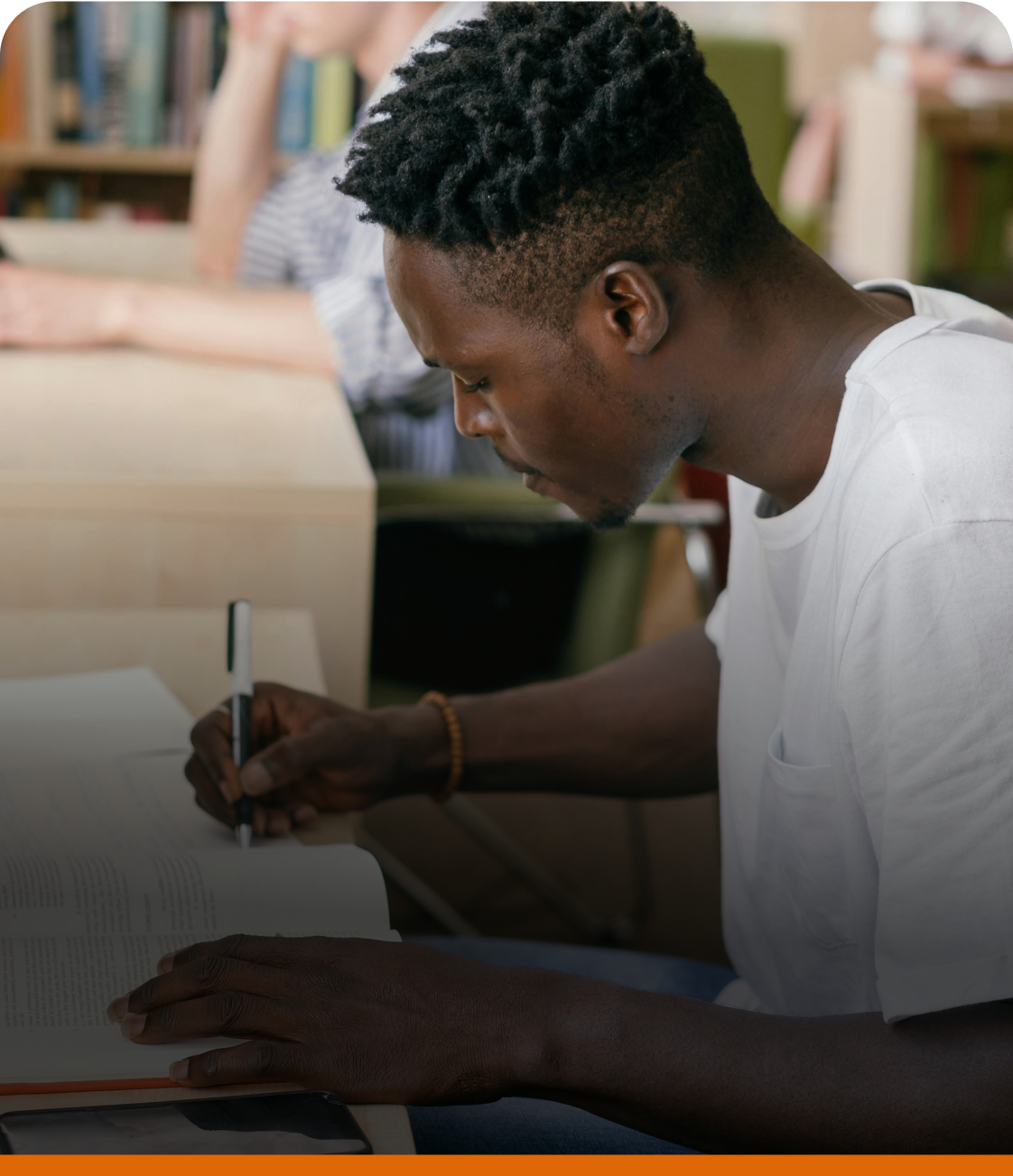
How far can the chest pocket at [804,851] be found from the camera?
2.19ft

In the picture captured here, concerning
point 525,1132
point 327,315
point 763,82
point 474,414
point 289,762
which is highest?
point 763,82

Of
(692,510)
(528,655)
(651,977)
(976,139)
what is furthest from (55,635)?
(976,139)

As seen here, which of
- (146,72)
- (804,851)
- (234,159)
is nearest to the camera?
(804,851)

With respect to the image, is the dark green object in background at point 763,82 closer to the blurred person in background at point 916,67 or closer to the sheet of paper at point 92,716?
the blurred person in background at point 916,67

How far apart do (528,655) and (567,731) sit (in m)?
0.46

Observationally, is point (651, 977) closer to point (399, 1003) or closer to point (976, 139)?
point (399, 1003)

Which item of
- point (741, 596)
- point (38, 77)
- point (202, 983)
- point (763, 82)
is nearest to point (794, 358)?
point (741, 596)

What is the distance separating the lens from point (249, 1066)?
20.2 inches

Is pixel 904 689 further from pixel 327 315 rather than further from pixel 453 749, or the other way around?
pixel 327 315

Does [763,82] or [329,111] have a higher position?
[763,82]

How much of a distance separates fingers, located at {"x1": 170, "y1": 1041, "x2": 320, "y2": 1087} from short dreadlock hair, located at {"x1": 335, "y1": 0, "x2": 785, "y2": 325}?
1.16 feet

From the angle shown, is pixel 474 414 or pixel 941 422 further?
pixel 474 414

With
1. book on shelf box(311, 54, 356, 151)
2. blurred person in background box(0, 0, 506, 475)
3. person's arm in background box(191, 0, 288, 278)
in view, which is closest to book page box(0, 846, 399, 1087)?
blurred person in background box(0, 0, 506, 475)

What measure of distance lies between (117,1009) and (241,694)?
0.29m
